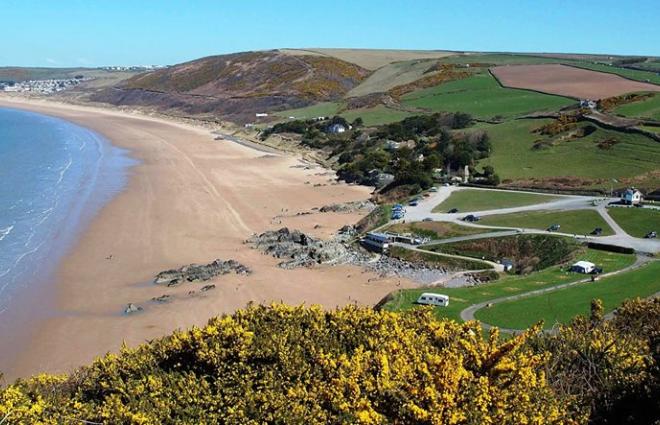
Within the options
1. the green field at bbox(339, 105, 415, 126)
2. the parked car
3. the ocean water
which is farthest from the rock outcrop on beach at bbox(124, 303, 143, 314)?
the green field at bbox(339, 105, 415, 126)

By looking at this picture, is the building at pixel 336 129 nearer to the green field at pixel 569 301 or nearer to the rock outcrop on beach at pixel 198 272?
the rock outcrop on beach at pixel 198 272

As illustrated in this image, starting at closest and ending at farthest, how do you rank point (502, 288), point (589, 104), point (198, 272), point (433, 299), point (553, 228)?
point (433, 299)
point (502, 288)
point (198, 272)
point (553, 228)
point (589, 104)

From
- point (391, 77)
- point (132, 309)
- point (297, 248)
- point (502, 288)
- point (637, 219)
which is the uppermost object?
point (391, 77)

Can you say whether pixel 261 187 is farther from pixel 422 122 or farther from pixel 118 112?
pixel 118 112

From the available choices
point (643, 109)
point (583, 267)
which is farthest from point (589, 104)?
point (583, 267)

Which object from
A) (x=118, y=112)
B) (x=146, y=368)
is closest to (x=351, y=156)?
(x=146, y=368)

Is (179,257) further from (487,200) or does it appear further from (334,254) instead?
(487,200)

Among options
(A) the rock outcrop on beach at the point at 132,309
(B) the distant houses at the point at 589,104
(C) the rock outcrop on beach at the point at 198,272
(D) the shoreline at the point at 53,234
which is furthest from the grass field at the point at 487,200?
(B) the distant houses at the point at 589,104
